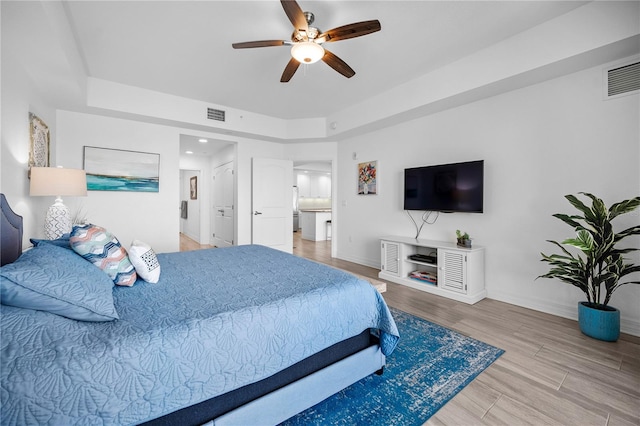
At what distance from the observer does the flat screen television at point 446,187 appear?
322cm

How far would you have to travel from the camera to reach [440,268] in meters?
3.31

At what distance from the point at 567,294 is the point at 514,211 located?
0.93 meters

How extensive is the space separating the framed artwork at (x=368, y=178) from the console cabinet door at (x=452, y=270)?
5.71 ft

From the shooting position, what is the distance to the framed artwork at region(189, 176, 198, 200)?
25.7 ft

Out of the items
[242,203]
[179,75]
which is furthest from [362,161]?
[179,75]

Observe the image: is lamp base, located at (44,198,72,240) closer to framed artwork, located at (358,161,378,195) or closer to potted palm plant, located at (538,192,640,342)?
framed artwork, located at (358,161,378,195)

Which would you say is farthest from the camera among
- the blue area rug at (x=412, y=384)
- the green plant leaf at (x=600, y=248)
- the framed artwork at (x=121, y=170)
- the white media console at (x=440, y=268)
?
the framed artwork at (x=121, y=170)

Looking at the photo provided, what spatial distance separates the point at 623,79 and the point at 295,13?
287 cm

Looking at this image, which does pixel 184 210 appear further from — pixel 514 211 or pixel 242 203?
pixel 514 211

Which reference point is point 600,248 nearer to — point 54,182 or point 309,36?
point 309,36

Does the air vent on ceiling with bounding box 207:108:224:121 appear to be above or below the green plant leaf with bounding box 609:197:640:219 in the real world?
above

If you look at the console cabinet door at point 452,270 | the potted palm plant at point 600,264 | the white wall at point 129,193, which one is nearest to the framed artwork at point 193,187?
the white wall at point 129,193

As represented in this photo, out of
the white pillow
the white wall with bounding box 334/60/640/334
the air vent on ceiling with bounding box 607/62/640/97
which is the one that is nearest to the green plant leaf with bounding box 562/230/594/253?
the white wall with bounding box 334/60/640/334

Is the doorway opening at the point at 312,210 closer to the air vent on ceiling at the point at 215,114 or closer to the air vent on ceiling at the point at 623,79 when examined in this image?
the air vent on ceiling at the point at 215,114
